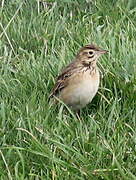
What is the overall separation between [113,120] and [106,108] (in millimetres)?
348

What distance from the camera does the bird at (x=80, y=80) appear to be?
5867 millimetres

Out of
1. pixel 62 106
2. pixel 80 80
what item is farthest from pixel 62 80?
pixel 62 106

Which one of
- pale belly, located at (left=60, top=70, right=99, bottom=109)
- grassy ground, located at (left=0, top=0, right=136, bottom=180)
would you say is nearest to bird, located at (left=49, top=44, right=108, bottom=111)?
pale belly, located at (left=60, top=70, right=99, bottom=109)

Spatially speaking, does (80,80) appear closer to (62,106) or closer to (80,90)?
(80,90)

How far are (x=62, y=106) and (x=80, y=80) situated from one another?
0.34 m

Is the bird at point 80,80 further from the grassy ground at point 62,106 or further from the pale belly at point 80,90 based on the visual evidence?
the grassy ground at point 62,106

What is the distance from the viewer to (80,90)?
5.90 m

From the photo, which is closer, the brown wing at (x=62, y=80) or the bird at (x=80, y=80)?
the bird at (x=80, y=80)

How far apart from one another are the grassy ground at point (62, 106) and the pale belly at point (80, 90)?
0.39 ft

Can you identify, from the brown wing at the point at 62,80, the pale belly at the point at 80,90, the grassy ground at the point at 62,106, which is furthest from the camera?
the brown wing at the point at 62,80

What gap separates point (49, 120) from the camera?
5492 millimetres

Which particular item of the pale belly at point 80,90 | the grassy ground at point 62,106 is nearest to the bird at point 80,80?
the pale belly at point 80,90

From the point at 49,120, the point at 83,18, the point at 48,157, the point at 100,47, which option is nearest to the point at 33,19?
the point at 83,18

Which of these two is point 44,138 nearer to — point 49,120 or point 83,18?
point 49,120
